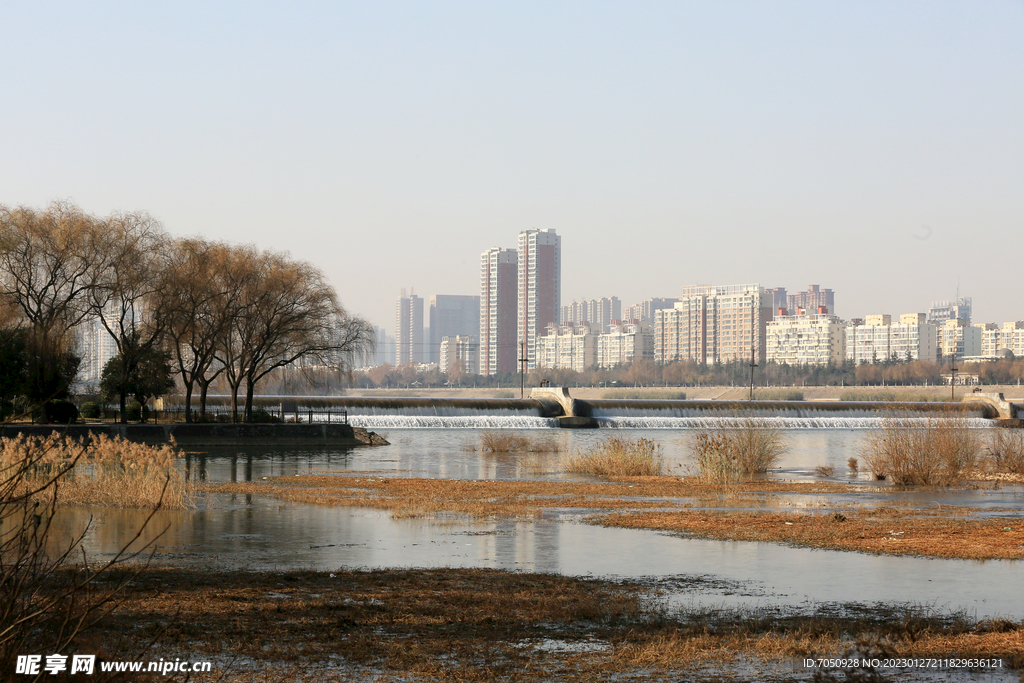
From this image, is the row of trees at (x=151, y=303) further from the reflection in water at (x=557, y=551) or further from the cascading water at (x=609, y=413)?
the reflection in water at (x=557, y=551)

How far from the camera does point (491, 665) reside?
7.36 m

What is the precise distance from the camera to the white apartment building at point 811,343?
19425cm

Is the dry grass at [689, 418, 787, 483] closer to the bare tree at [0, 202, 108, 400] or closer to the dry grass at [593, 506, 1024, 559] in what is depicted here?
the dry grass at [593, 506, 1024, 559]

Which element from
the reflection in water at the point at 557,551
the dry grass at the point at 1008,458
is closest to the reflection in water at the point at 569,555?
the reflection in water at the point at 557,551

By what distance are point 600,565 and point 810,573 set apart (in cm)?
238

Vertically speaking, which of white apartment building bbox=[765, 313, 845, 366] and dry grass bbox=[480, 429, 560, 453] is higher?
white apartment building bbox=[765, 313, 845, 366]

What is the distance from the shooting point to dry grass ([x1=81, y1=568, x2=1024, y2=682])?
24.1ft

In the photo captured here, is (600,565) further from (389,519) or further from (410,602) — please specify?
(389,519)

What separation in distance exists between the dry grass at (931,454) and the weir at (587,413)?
36017 mm

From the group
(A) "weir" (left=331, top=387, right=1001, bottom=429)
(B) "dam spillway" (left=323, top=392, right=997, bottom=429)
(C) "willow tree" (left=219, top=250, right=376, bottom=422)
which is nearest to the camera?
(C) "willow tree" (left=219, top=250, right=376, bottom=422)

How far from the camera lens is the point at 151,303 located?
44.6m

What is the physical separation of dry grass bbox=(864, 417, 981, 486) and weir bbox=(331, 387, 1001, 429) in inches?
1418

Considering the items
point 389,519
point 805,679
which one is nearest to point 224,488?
point 389,519

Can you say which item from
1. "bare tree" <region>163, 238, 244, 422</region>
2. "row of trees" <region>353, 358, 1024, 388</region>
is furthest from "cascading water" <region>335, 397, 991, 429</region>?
"row of trees" <region>353, 358, 1024, 388</region>
